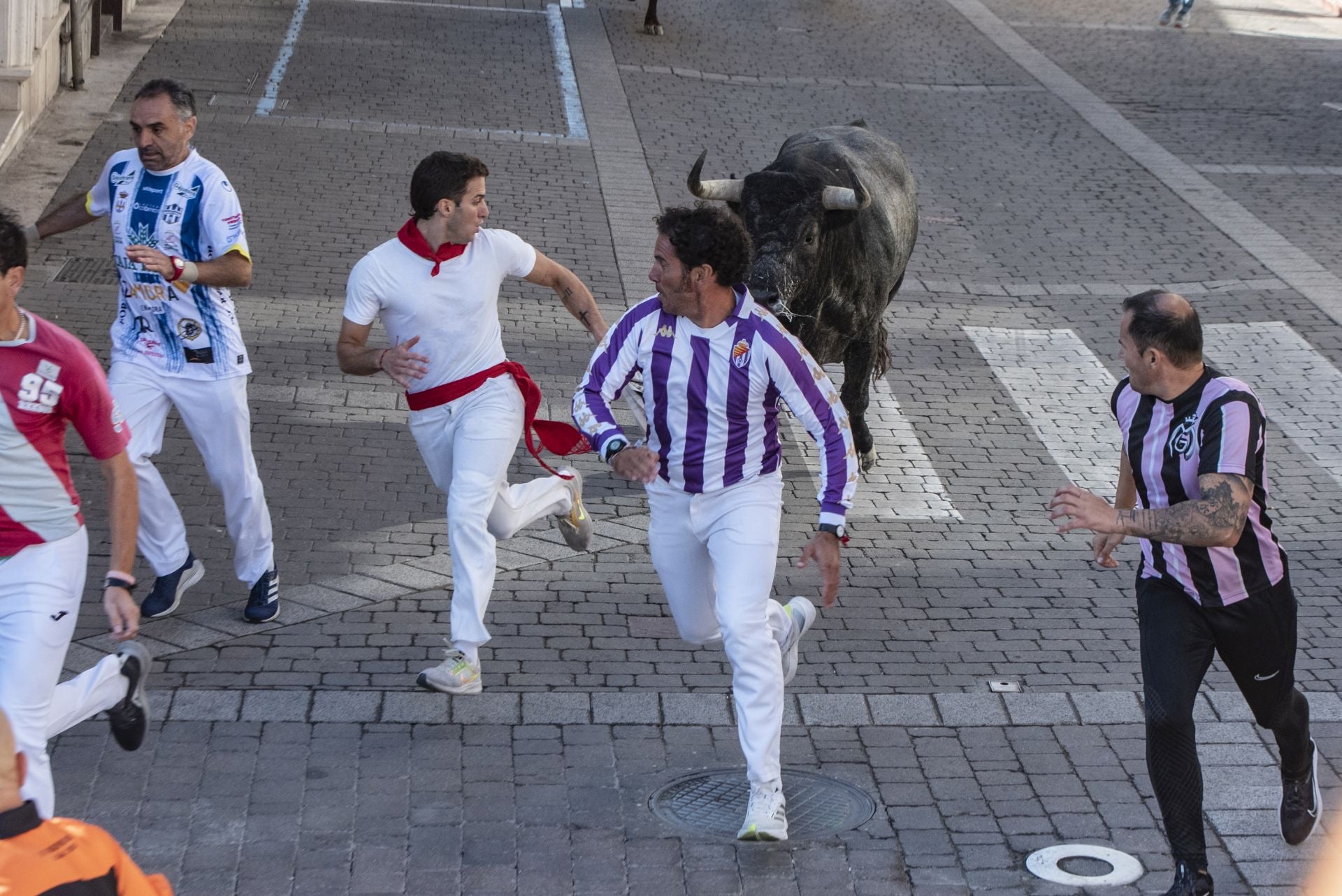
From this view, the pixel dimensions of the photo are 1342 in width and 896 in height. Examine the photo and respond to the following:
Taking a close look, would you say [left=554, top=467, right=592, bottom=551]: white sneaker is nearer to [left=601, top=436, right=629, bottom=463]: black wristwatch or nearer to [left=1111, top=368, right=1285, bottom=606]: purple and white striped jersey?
[left=601, top=436, right=629, bottom=463]: black wristwatch

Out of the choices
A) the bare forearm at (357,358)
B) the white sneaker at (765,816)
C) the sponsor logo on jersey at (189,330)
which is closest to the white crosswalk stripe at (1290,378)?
the white sneaker at (765,816)

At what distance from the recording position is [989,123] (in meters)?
19.7

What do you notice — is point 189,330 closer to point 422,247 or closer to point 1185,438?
point 422,247

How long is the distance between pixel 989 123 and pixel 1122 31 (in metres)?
7.63

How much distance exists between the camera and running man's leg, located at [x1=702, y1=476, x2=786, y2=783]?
5.82m

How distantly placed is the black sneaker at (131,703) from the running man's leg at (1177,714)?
3400 mm

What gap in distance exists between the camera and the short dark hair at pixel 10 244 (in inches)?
196

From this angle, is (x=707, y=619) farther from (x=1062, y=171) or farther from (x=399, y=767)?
(x=1062, y=171)

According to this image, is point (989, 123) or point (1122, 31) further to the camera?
point (1122, 31)

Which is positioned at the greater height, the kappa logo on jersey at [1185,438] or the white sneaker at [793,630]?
the kappa logo on jersey at [1185,438]

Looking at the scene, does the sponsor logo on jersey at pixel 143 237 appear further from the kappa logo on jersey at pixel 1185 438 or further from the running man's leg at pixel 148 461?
the kappa logo on jersey at pixel 1185 438

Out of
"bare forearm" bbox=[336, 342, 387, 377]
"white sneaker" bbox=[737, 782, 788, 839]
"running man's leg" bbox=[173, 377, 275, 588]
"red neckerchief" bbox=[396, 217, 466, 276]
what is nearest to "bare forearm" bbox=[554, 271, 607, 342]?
"red neckerchief" bbox=[396, 217, 466, 276]

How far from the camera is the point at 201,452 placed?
735 centimetres

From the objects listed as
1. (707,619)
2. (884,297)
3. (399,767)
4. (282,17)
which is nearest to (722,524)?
(707,619)
